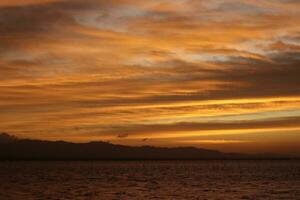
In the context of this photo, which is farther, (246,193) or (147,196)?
(246,193)

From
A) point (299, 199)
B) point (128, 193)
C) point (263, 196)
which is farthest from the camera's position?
point (128, 193)

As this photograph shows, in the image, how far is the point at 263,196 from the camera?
198 feet

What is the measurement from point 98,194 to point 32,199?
8.68m

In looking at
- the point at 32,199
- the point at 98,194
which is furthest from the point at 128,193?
the point at 32,199

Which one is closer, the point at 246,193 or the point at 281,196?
the point at 281,196

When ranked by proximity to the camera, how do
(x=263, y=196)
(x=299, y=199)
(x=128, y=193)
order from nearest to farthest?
(x=299, y=199), (x=263, y=196), (x=128, y=193)

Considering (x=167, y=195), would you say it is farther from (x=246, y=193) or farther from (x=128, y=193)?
(x=246, y=193)

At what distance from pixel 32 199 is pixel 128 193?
1218 cm

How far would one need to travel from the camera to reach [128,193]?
6419cm

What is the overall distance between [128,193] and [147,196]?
4.54 m

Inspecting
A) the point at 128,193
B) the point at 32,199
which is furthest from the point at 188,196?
the point at 32,199

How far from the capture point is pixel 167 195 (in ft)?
204

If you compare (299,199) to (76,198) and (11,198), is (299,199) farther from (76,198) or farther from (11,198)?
(11,198)

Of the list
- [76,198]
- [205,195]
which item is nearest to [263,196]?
[205,195]
